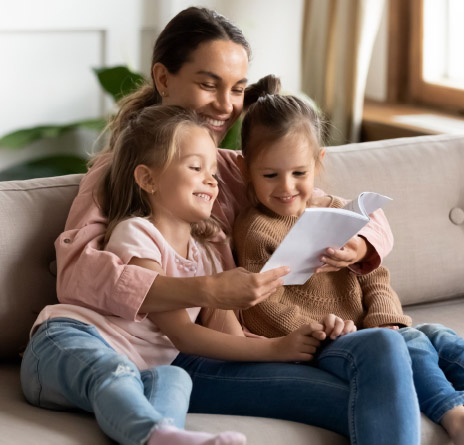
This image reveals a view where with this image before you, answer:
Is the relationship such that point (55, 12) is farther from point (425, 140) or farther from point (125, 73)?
point (425, 140)

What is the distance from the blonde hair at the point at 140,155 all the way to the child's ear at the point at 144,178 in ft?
0.04

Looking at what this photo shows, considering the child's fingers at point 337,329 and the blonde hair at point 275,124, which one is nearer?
the child's fingers at point 337,329

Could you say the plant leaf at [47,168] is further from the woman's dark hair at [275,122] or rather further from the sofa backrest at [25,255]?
the woman's dark hair at [275,122]

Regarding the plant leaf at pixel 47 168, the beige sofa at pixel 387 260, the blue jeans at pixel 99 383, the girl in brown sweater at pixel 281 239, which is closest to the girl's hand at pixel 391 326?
the girl in brown sweater at pixel 281 239

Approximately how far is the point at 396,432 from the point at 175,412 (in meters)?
0.39

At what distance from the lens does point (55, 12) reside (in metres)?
3.69

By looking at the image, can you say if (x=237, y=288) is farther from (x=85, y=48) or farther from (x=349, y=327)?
(x=85, y=48)

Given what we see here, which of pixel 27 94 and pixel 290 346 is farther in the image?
pixel 27 94

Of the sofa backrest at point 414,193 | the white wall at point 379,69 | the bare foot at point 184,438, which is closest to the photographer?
the bare foot at point 184,438

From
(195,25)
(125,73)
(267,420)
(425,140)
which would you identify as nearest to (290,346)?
(267,420)

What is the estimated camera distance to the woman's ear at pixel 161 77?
2070mm

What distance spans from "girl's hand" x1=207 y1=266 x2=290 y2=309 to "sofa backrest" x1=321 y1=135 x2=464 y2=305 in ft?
1.99

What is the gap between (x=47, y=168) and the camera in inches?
149

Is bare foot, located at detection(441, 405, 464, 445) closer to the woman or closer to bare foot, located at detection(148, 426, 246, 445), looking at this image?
the woman
